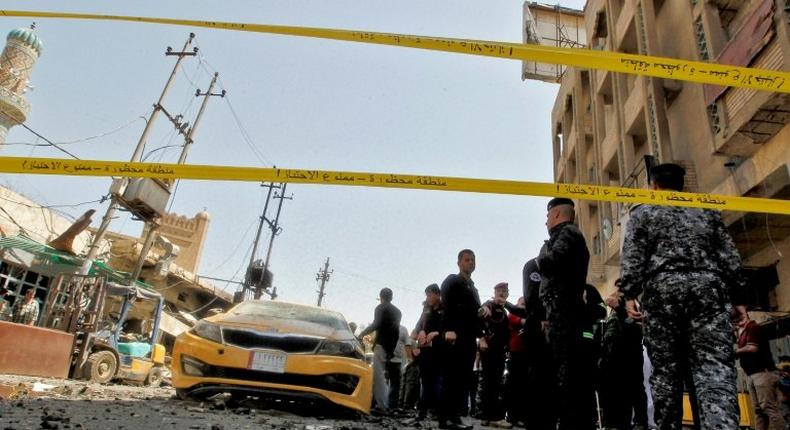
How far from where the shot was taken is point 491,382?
6.41 metres

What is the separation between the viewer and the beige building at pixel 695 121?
26.3 ft

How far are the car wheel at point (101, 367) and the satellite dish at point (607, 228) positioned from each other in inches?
513

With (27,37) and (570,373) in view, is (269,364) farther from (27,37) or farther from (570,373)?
(27,37)

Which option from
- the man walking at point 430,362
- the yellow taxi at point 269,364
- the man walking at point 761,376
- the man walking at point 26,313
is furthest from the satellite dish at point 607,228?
the man walking at point 26,313

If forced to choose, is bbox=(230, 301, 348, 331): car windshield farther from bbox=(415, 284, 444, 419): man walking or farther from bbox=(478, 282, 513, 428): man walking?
bbox=(478, 282, 513, 428): man walking

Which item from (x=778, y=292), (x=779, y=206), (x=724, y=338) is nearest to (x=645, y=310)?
(x=724, y=338)

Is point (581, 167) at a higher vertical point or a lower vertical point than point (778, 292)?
higher

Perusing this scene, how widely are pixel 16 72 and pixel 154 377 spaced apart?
4057 centimetres

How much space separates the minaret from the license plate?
45.2 m

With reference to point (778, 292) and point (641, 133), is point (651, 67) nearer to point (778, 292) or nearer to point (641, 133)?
point (778, 292)

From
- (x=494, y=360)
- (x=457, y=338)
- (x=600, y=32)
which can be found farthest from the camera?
(x=600, y=32)

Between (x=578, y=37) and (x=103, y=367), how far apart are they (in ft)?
86.1

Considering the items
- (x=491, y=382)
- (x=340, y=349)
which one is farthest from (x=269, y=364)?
(x=491, y=382)

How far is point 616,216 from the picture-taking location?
45.2ft
